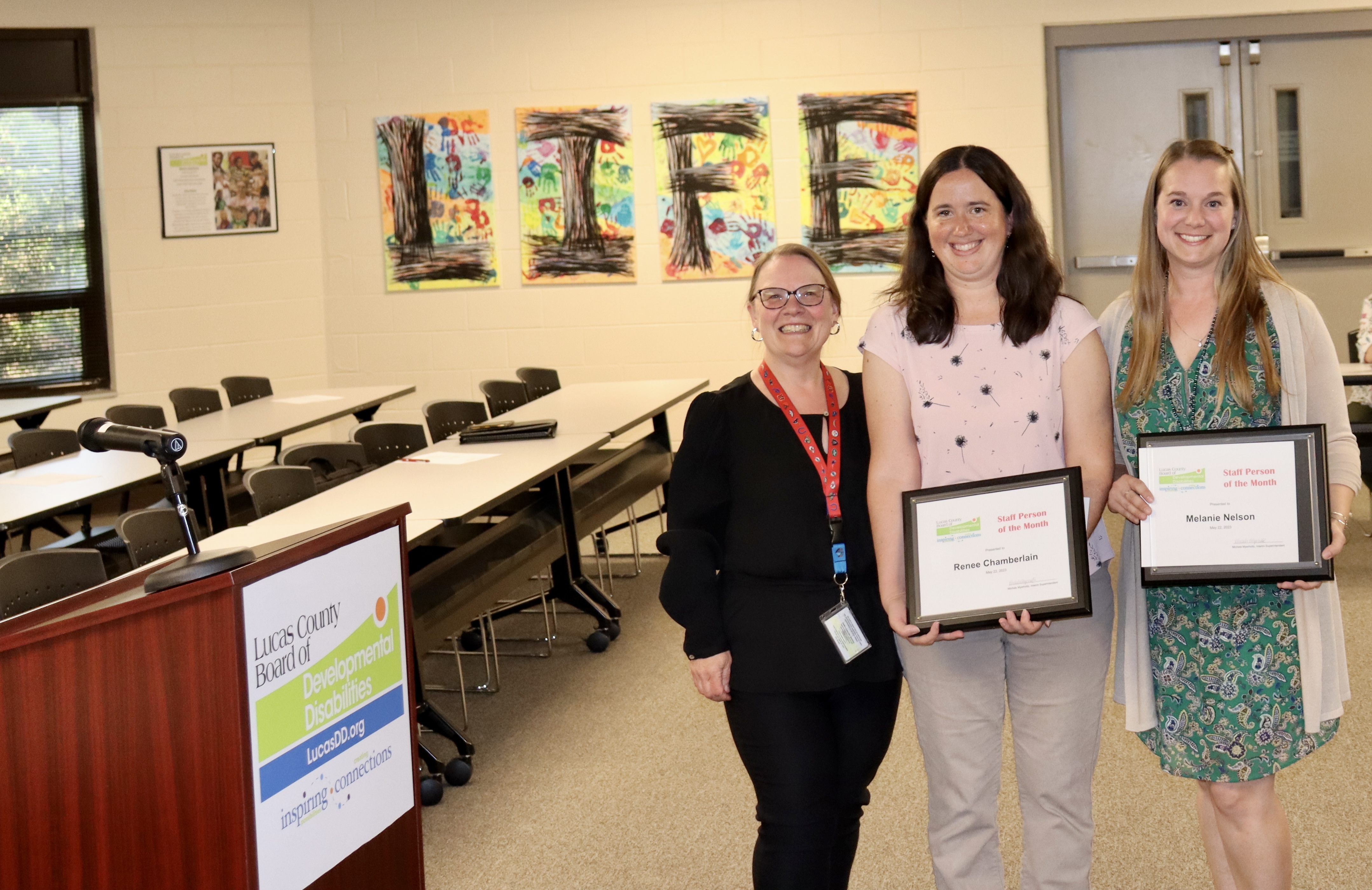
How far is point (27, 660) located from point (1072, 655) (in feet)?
4.79

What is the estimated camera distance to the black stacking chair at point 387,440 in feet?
18.2

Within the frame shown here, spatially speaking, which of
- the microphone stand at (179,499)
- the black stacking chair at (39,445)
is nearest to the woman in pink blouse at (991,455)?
the microphone stand at (179,499)

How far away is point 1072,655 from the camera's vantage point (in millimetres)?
2070

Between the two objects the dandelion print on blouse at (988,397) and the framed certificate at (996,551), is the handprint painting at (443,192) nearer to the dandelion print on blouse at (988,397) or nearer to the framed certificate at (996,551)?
the dandelion print on blouse at (988,397)

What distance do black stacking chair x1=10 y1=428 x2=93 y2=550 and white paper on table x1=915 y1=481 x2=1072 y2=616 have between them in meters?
4.11

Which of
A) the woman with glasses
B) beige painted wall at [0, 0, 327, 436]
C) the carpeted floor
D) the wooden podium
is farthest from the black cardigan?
beige painted wall at [0, 0, 327, 436]

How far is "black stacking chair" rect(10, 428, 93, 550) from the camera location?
5.37m

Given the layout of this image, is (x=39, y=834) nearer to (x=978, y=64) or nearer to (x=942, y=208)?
(x=942, y=208)

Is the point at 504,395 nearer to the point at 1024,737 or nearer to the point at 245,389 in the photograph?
the point at 245,389

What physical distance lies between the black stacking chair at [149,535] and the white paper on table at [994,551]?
2.29 m

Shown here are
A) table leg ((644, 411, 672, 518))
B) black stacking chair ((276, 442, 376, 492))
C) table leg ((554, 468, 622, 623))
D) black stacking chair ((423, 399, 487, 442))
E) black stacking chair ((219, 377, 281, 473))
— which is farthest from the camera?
black stacking chair ((219, 377, 281, 473))

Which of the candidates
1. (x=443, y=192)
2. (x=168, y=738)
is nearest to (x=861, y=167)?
(x=443, y=192)

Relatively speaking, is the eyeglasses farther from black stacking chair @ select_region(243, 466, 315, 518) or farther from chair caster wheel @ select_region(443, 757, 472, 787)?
black stacking chair @ select_region(243, 466, 315, 518)

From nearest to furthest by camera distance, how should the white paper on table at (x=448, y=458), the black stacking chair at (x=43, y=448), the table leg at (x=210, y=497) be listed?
the white paper on table at (x=448, y=458), the table leg at (x=210, y=497), the black stacking chair at (x=43, y=448)
